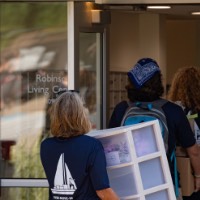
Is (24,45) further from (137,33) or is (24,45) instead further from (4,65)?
(137,33)

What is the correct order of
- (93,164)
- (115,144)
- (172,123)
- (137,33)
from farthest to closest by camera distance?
(137,33)
(172,123)
(115,144)
(93,164)

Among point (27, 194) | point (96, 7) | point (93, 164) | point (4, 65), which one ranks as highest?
point (96, 7)

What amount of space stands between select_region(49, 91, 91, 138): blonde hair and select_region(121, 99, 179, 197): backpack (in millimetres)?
829

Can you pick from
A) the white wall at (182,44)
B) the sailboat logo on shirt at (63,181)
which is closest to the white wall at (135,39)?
the sailboat logo on shirt at (63,181)

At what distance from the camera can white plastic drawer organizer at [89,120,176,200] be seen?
467 centimetres

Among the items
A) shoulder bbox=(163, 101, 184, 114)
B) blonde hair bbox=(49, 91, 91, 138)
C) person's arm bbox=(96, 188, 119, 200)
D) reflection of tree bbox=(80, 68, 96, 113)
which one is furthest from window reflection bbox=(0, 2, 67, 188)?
person's arm bbox=(96, 188, 119, 200)

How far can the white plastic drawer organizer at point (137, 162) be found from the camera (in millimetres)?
4668

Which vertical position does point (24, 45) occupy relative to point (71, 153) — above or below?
above

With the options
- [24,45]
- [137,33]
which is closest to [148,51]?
[137,33]

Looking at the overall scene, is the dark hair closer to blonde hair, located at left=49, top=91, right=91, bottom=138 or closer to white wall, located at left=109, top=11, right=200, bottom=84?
blonde hair, located at left=49, top=91, right=91, bottom=138

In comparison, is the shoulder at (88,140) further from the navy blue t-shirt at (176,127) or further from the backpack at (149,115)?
the navy blue t-shirt at (176,127)

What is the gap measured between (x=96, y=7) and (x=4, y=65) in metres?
1.31

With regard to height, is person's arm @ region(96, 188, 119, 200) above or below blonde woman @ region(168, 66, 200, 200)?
below

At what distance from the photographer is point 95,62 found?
6.80 m
